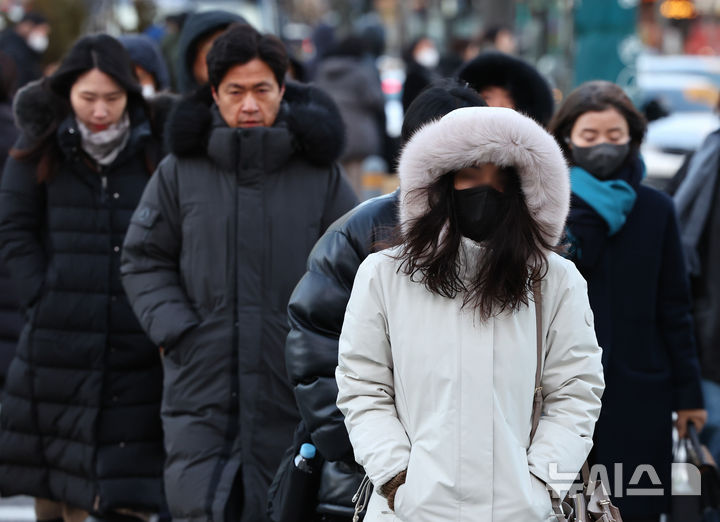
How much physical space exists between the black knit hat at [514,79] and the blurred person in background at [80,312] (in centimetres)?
144

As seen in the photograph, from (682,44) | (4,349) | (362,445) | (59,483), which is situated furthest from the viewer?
(682,44)

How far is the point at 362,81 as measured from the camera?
13.1 metres

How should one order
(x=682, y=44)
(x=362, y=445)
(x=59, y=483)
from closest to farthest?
(x=362, y=445)
(x=59, y=483)
(x=682, y=44)

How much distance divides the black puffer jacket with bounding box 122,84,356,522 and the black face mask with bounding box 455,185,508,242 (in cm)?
163

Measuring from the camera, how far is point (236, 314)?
4.64 metres

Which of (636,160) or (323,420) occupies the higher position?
(636,160)

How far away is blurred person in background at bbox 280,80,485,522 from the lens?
3.57 meters

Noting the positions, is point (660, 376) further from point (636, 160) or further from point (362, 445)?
point (362, 445)

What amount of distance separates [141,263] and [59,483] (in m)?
1.11

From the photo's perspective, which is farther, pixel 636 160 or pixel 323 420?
pixel 636 160


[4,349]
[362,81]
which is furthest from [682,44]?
[4,349]

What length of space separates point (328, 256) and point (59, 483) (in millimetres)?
2199

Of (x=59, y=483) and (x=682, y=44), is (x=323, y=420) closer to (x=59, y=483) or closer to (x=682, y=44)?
(x=59, y=483)

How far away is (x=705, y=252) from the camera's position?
19.4 ft
